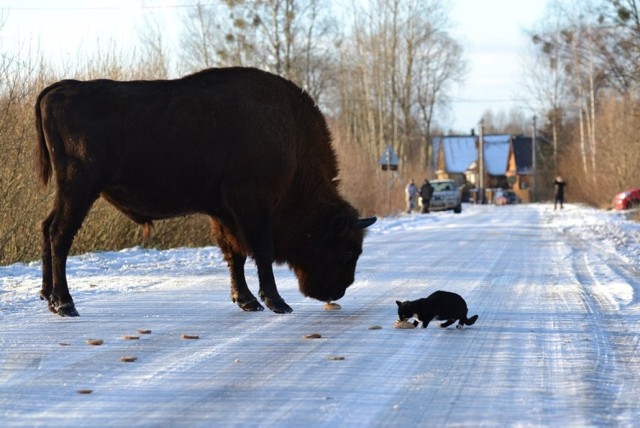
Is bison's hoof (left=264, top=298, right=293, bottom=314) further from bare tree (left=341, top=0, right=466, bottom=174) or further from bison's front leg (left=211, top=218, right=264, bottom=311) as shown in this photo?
bare tree (left=341, top=0, right=466, bottom=174)

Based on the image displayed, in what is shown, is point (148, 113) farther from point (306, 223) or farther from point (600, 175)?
point (600, 175)

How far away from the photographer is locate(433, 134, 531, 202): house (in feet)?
390

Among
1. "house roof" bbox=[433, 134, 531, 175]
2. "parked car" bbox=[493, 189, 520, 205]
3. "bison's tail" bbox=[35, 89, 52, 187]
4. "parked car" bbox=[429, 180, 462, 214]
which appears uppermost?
"house roof" bbox=[433, 134, 531, 175]

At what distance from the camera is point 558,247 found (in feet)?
68.2

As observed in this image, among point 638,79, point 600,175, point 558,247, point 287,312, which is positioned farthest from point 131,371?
point 600,175

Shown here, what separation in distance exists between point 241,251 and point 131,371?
140 inches

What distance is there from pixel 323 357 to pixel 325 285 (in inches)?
109

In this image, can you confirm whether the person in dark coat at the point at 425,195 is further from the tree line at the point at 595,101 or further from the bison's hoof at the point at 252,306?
the bison's hoof at the point at 252,306

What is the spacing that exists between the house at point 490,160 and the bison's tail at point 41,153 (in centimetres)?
10885

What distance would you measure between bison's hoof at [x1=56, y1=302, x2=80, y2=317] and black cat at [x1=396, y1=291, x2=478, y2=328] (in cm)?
279

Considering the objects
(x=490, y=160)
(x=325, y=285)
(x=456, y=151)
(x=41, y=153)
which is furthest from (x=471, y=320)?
(x=456, y=151)

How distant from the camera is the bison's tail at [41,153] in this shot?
9797 millimetres

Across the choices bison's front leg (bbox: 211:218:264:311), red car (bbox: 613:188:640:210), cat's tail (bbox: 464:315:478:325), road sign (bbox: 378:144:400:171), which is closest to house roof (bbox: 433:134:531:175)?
red car (bbox: 613:188:640:210)

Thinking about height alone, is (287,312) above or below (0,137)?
below
